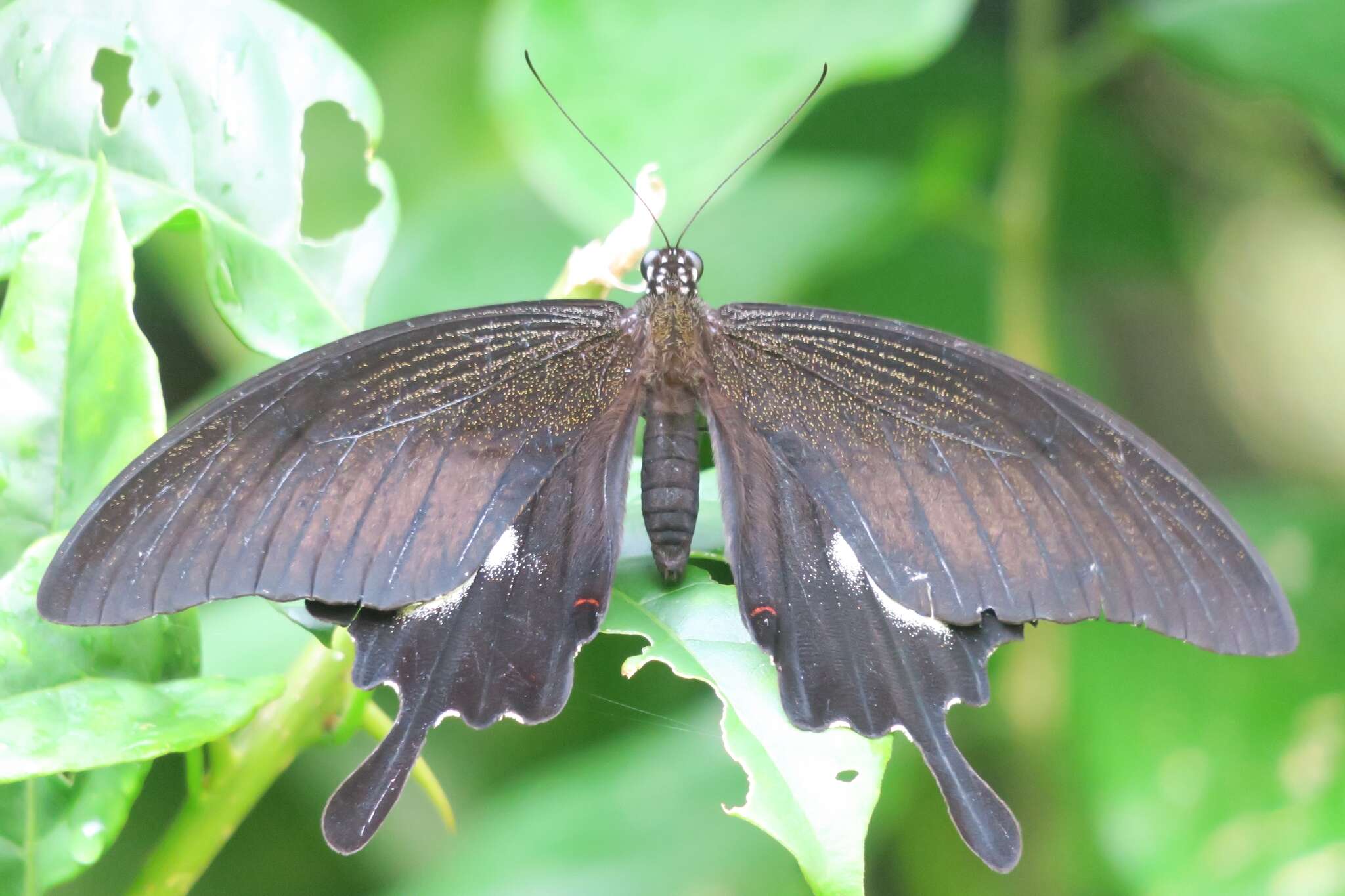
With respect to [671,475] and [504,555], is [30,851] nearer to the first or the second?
[504,555]

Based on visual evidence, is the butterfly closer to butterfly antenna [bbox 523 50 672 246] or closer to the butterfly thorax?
the butterfly thorax

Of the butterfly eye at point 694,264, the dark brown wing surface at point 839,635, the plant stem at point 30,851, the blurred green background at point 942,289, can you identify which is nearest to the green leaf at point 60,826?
the plant stem at point 30,851

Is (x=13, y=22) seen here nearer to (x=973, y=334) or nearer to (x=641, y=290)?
(x=641, y=290)

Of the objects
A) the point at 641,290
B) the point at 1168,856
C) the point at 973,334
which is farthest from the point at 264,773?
the point at 973,334

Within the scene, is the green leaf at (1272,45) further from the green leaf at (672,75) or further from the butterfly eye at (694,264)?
the butterfly eye at (694,264)

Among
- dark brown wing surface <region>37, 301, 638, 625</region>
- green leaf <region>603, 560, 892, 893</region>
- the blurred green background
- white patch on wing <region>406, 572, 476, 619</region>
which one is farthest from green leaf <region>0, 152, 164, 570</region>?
the blurred green background
